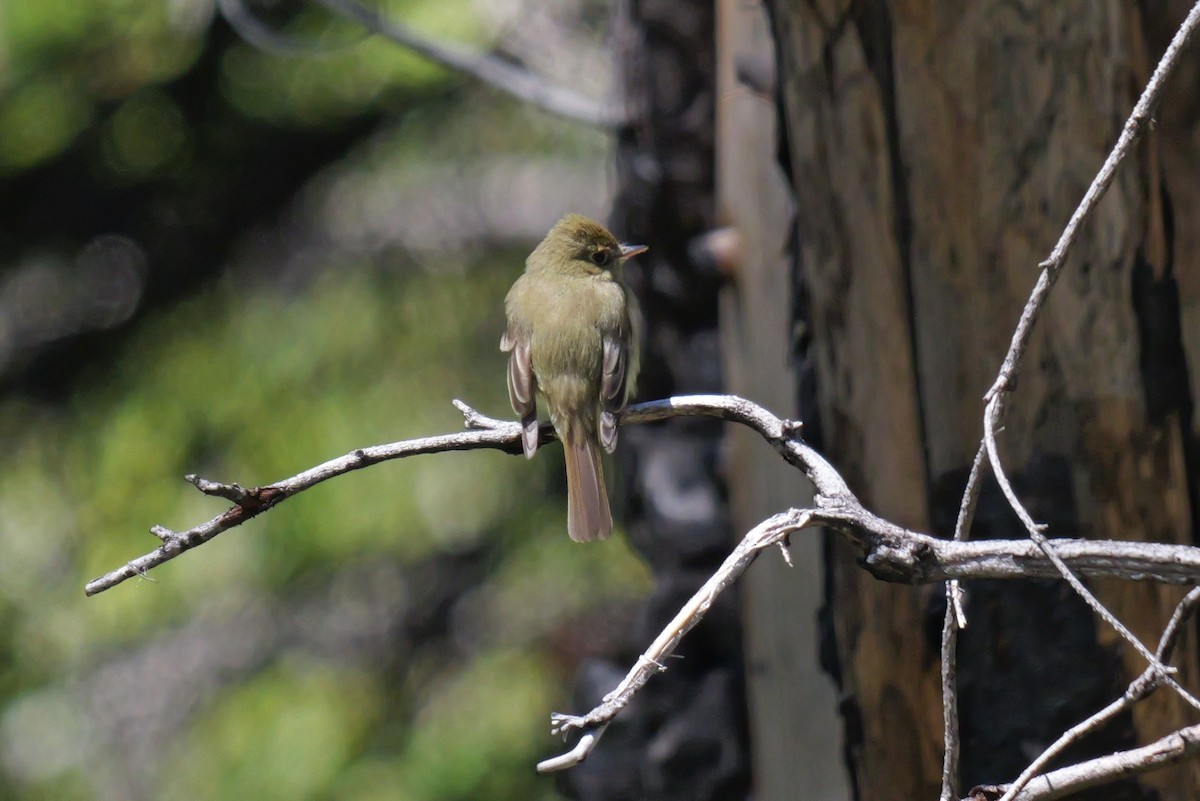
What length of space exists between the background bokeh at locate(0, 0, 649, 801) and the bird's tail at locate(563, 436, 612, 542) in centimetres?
196

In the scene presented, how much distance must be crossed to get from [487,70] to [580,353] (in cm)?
184

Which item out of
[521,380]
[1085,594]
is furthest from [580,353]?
[1085,594]

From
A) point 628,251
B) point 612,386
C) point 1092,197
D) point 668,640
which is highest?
point 628,251

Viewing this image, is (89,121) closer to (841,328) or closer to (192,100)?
(192,100)

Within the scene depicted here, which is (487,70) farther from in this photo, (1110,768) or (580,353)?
(1110,768)

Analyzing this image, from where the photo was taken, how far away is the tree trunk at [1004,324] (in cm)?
273

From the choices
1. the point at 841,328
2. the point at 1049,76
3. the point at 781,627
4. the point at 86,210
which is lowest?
the point at 781,627

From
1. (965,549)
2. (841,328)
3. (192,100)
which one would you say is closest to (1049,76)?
(841,328)

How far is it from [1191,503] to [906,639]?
62 cm

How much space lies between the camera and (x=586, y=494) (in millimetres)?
3500

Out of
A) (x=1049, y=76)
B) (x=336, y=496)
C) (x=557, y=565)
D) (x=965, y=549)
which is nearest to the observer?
(x=965, y=549)

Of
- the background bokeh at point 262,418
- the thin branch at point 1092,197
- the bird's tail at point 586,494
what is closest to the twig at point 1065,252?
the thin branch at point 1092,197

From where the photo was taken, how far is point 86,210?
576 centimetres

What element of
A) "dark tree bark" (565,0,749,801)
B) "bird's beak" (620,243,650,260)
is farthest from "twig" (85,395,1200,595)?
"dark tree bark" (565,0,749,801)
